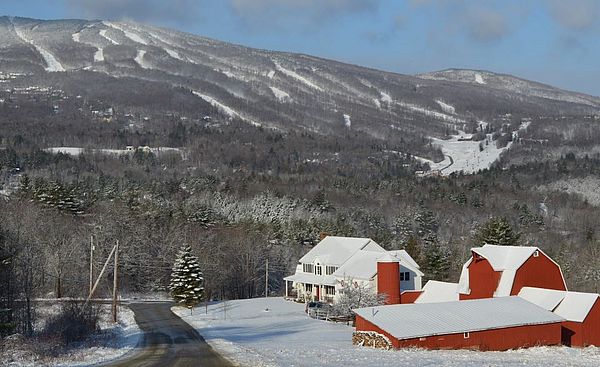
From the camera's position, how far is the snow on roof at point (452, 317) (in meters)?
35.7

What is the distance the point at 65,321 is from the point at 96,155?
522ft

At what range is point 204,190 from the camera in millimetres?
128125

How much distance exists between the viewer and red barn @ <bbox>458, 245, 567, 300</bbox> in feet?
157

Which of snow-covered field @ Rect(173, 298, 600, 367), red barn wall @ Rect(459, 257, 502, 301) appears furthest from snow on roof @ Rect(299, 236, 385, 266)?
red barn wall @ Rect(459, 257, 502, 301)

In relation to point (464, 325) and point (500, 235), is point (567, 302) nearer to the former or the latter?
point (464, 325)

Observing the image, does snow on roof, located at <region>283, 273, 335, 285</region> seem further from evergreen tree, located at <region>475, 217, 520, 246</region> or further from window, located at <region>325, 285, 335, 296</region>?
evergreen tree, located at <region>475, 217, 520, 246</region>

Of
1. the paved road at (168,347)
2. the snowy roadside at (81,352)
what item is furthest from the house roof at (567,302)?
the snowy roadside at (81,352)

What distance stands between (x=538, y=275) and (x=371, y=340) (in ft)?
56.5

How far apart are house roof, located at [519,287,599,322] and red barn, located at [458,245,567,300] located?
269 centimetres

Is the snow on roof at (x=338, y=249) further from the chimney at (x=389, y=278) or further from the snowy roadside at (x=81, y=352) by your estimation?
the snowy roadside at (x=81, y=352)

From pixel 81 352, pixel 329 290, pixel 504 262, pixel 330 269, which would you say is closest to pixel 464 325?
pixel 504 262

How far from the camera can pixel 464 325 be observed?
3697 centimetres

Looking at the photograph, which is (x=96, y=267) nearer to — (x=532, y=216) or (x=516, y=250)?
(x=516, y=250)

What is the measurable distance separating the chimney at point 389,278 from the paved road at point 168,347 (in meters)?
13.9
